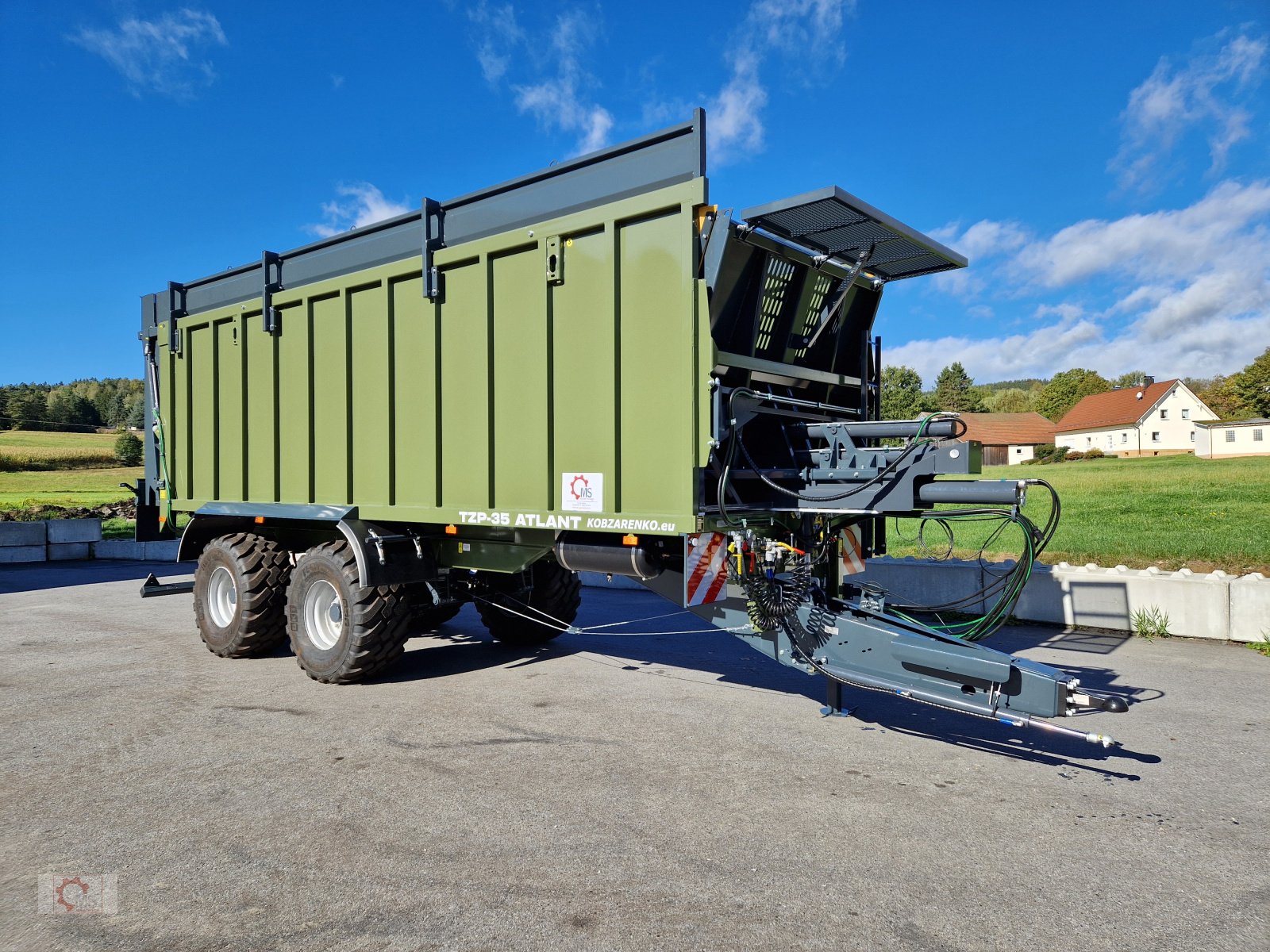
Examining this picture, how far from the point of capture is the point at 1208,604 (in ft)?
26.0

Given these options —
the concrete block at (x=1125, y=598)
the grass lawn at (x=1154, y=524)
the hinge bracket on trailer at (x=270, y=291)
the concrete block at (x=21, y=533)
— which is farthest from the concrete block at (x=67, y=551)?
the concrete block at (x=1125, y=598)

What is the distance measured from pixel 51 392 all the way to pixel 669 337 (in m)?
71.4

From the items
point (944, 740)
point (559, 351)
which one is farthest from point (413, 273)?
point (944, 740)

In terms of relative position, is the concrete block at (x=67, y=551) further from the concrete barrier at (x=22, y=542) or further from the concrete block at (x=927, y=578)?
the concrete block at (x=927, y=578)

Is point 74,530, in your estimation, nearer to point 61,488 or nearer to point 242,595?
point 61,488

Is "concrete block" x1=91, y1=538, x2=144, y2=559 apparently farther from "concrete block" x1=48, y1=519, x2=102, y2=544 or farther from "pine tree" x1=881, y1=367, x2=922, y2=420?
"pine tree" x1=881, y1=367, x2=922, y2=420

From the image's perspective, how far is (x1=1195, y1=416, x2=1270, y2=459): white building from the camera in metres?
53.0

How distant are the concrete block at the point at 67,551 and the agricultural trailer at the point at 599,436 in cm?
1346

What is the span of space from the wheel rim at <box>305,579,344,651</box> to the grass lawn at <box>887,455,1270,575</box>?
4779 millimetres

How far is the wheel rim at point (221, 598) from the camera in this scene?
802 cm

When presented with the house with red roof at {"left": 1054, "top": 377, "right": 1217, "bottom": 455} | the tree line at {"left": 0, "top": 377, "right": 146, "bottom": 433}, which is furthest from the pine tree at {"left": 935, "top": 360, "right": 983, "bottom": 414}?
the tree line at {"left": 0, "top": 377, "right": 146, "bottom": 433}

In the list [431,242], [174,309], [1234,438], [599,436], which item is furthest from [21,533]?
[1234,438]

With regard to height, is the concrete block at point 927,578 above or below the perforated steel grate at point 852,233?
below

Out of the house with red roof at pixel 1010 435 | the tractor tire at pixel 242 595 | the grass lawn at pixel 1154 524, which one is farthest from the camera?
the house with red roof at pixel 1010 435
